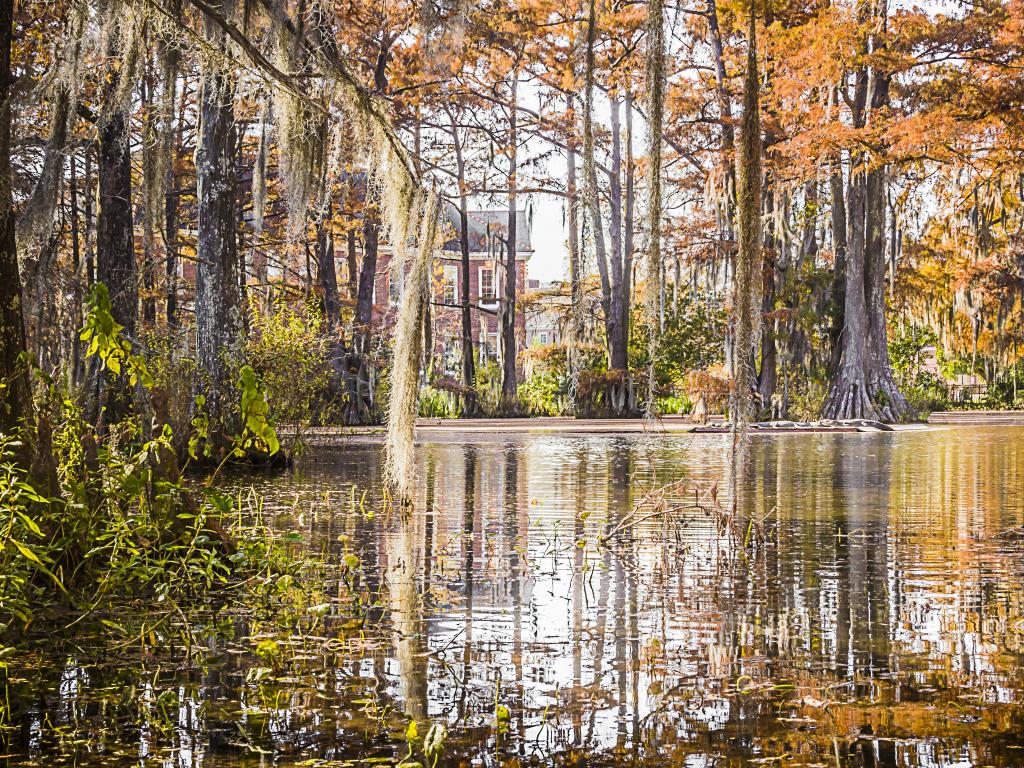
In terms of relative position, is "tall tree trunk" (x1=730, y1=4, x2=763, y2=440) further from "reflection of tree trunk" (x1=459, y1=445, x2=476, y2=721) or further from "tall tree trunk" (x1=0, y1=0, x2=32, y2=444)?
"tall tree trunk" (x1=0, y1=0, x2=32, y2=444)

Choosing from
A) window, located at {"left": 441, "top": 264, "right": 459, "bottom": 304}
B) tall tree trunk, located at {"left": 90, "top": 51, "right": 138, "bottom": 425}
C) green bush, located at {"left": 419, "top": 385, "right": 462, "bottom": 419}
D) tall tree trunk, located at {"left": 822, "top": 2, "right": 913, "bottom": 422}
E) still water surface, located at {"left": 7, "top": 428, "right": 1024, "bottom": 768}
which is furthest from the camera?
window, located at {"left": 441, "top": 264, "right": 459, "bottom": 304}

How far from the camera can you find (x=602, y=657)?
14.2 feet

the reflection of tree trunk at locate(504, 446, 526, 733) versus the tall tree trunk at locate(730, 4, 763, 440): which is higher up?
the tall tree trunk at locate(730, 4, 763, 440)

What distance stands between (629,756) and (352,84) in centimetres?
445

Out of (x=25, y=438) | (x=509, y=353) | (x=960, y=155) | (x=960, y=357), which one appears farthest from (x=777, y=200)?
(x=25, y=438)

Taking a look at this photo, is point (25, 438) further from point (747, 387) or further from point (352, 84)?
point (747, 387)

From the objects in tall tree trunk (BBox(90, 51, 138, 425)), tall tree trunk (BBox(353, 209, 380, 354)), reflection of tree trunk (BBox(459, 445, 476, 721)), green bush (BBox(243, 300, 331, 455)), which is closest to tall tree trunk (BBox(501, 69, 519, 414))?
tall tree trunk (BBox(353, 209, 380, 354))

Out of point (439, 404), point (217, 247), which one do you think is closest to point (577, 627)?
point (217, 247)

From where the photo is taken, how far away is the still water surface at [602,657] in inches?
128

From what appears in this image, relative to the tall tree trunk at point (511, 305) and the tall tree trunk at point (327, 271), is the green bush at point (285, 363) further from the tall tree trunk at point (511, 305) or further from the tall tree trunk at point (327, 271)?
Answer: the tall tree trunk at point (511, 305)

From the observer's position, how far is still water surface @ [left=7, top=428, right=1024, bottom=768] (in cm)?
324

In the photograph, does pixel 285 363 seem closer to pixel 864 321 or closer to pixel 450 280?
pixel 864 321

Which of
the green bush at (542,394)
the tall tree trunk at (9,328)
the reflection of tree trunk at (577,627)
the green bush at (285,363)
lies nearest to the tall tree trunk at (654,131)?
the reflection of tree trunk at (577,627)

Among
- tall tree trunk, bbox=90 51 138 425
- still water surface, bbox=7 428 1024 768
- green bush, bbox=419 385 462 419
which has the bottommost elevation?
still water surface, bbox=7 428 1024 768
